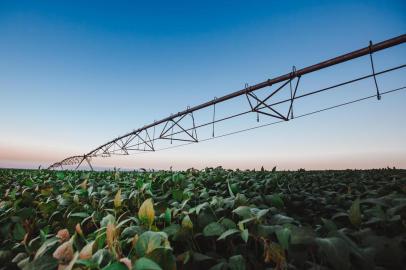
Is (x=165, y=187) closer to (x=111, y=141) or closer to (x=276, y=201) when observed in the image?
(x=276, y=201)

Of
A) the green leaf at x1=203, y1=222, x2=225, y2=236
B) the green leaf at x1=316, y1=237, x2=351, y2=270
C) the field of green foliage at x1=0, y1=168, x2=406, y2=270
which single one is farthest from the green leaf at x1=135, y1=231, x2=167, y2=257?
the green leaf at x1=316, y1=237, x2=351, y2=270

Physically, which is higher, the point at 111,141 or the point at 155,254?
the point at 111,141

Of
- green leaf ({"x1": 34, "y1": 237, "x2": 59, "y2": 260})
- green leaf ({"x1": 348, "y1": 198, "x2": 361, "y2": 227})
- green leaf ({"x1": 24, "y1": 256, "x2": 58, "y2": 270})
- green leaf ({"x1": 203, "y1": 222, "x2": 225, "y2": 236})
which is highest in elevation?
green leaf ({"x1": 348, "y1": 198, "x2": 361, "y2": 227})

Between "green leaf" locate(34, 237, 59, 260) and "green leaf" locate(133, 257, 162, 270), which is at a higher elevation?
"green leaf" locate(133, 257, 162, 270)

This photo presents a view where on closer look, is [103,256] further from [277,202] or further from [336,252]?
[277,202]

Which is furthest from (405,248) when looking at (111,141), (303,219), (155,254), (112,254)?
(111,141)

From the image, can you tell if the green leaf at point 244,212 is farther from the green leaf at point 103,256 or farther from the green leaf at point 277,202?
the green leaf at point 103,256

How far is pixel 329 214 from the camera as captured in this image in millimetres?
2797

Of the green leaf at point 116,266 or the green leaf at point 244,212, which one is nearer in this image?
the green leaf at point 116,266

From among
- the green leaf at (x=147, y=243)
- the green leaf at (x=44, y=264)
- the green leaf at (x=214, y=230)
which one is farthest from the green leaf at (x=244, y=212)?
the green leaf at (x=44, y=264)

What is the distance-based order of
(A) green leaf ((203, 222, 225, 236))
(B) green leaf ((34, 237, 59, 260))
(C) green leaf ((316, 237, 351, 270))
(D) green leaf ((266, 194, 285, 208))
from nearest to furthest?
(C) green leaf ((316, 237, 351, 270)), (B) green leaf ((34, 237, 59, 260)), (A) green leaf ((203, 222, 225, 236)), (D) green leaf ((266, 194, 285, 208))

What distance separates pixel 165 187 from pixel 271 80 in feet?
18.7

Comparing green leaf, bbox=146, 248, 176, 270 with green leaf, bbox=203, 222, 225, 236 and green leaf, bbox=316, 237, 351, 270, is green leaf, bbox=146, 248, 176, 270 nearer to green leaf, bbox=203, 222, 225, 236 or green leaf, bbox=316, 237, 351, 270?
green leaf, bbox=203, 222, 225, 236

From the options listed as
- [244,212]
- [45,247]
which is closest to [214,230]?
[244,212]
